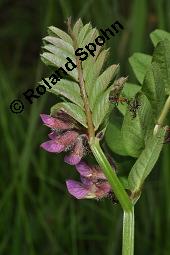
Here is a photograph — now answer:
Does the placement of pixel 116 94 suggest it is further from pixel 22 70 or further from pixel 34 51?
pixel 34 51

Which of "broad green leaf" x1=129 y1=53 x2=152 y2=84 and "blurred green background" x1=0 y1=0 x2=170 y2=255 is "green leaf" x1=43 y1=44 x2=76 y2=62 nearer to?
"broad green leaf" x1=129 y1=53 x2=152 y2=84

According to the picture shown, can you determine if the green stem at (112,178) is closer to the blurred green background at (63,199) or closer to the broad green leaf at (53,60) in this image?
the broad green leaf at (53,60)

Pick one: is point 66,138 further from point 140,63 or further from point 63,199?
point 63,199

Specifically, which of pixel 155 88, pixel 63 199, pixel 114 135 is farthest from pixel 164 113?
pixel 63 199

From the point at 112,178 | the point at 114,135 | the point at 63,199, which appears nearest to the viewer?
the point at 112,178

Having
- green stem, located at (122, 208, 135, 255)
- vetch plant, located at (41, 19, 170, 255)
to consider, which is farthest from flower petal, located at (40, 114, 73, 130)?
green stem, located at (122, 208, 135, 255)
